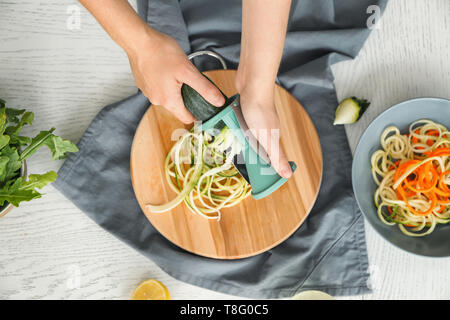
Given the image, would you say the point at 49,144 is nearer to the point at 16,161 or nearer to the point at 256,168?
the point at 16,161

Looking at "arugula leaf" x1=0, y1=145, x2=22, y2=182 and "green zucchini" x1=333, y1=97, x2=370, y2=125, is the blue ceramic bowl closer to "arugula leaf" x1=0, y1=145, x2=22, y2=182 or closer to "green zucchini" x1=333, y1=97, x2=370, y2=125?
"green zucchini" x1=333, y1=97, x2=370, y2=125

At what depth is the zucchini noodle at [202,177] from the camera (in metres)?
1.13

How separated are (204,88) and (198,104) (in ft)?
0.16

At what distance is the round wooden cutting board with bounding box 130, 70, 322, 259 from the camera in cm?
114

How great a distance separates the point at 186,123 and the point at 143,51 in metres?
0.26

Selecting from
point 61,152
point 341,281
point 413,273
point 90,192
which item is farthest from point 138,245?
point 413,273

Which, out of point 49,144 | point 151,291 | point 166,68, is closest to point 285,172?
point 166,68

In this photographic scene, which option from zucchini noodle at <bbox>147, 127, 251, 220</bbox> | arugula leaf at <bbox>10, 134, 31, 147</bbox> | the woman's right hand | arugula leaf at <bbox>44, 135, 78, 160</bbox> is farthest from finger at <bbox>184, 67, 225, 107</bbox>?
arugula leaf at <bbox>10, 134, 31, 147</bbox>

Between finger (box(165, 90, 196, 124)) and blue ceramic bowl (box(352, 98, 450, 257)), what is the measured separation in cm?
52

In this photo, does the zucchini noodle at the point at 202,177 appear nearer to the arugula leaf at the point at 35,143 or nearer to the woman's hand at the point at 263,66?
the woman's hand at the point at 263,66

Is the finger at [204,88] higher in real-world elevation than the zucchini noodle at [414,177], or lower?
higher

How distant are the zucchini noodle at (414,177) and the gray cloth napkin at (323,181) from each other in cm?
10

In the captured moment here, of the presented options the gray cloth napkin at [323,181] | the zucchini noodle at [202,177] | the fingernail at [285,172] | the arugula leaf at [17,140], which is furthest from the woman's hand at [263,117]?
the arugula leaf at [17,140]

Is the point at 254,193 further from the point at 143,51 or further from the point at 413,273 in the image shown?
the point at 413,273
